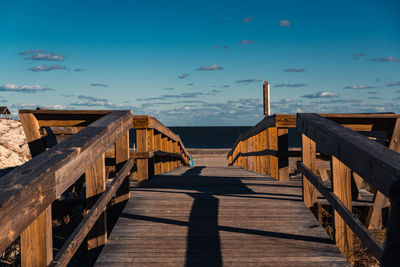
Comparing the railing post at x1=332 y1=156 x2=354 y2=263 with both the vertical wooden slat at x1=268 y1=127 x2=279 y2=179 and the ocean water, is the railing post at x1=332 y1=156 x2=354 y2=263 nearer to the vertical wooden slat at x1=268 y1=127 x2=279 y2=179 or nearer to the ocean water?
the vertical wooden slat at x1=268 y1=127 x2=279 y2=179

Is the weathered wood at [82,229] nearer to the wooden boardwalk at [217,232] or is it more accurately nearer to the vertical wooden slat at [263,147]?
the wooden boardwalk at [217,232]

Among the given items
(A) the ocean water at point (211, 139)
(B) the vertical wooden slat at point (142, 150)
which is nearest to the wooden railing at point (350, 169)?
(B) the vertical wooden slat at point (142, 150)

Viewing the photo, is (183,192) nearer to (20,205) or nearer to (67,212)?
(67,212)

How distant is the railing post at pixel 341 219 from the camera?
320 centimetres

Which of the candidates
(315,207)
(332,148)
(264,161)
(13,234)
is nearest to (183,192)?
(315,207)

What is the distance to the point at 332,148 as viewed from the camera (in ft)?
9.16

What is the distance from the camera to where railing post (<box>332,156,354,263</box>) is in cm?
320

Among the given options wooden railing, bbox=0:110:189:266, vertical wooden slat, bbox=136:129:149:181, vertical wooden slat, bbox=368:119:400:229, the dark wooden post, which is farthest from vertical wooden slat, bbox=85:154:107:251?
the dark wooden post

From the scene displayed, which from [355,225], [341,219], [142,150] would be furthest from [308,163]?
[142,150]

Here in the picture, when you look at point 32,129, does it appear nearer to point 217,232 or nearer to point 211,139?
point 217,232

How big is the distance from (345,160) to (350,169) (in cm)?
60

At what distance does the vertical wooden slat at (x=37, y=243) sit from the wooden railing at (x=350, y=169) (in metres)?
1.70

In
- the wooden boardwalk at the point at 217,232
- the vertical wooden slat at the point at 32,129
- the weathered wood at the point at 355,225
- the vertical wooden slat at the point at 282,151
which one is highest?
the vertical wooden slat at the point at 32,129

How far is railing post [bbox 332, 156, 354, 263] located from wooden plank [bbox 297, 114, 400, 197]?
0.38m
